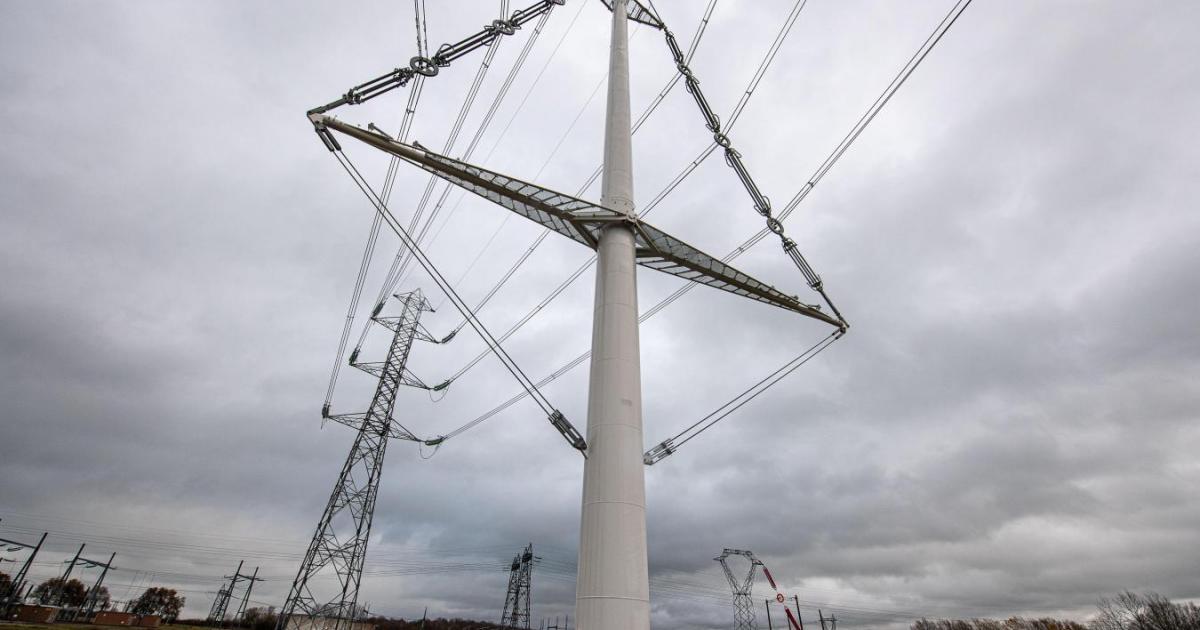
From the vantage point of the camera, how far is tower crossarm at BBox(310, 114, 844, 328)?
42.7 ft

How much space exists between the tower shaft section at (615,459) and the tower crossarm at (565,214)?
0.66 metres

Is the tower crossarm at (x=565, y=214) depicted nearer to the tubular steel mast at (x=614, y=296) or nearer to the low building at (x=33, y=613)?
the tubular steel mast at (x=614, y=296)

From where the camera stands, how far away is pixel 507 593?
254ft

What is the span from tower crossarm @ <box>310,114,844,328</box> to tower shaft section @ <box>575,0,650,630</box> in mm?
665

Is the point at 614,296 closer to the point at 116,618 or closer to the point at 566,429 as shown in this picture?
the point at 566,429

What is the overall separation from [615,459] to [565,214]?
670 cm

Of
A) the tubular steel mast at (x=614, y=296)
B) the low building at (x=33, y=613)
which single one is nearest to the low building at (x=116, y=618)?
the low building at (x=33, y=613)

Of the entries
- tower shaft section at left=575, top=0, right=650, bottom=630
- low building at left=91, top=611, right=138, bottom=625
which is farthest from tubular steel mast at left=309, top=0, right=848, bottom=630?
low building at left=91, top=611, right=138, bottom=625

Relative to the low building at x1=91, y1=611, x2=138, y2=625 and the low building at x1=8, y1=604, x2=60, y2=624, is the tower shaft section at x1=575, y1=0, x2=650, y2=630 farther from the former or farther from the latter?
the low building at x1=91, y1=611, x2=138, y2=625

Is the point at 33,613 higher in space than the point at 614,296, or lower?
lower

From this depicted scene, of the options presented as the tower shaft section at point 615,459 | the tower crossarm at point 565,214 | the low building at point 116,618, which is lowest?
the low building at point 116,618

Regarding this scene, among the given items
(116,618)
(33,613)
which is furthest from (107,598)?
(33,613)

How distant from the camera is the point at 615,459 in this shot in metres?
11.2

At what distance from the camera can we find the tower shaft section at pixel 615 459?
33.4ft
